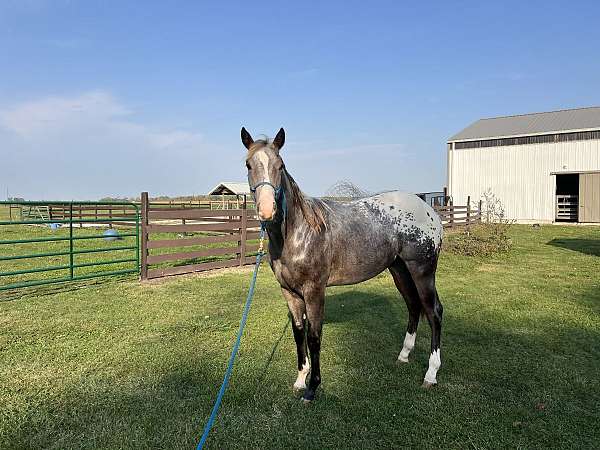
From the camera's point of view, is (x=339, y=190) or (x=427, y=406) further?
(x=339, y=190)

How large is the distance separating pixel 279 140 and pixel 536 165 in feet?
83.1

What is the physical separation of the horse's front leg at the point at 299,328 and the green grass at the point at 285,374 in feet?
0.50

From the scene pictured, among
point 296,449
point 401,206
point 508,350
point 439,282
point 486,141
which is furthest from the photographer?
point 486,141

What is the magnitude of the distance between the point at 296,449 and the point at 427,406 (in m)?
1.21

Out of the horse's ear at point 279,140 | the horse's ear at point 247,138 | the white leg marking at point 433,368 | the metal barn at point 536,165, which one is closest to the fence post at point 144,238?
the horse's ear at point 247,138

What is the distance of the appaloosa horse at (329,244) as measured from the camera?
303cm

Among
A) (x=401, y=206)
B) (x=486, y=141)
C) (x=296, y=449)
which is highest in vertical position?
(x=486, y=141)

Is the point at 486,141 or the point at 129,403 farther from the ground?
the point at 486,141

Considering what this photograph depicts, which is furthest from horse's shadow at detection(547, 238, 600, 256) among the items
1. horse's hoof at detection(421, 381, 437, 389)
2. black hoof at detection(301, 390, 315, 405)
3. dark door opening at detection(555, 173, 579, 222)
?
black hoof at detection(301, 390, 315, 405)

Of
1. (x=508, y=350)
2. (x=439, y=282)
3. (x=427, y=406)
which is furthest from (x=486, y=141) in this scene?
(x=427, y=406)

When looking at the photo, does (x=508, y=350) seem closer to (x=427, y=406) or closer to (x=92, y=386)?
(x=427, y=406)

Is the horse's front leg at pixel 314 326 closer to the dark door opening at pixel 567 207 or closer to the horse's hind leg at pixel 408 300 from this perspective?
the horse's hind leg at pixel 408 300

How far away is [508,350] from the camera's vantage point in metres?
4.45

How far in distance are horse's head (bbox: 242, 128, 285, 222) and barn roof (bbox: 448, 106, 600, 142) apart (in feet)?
84.7
